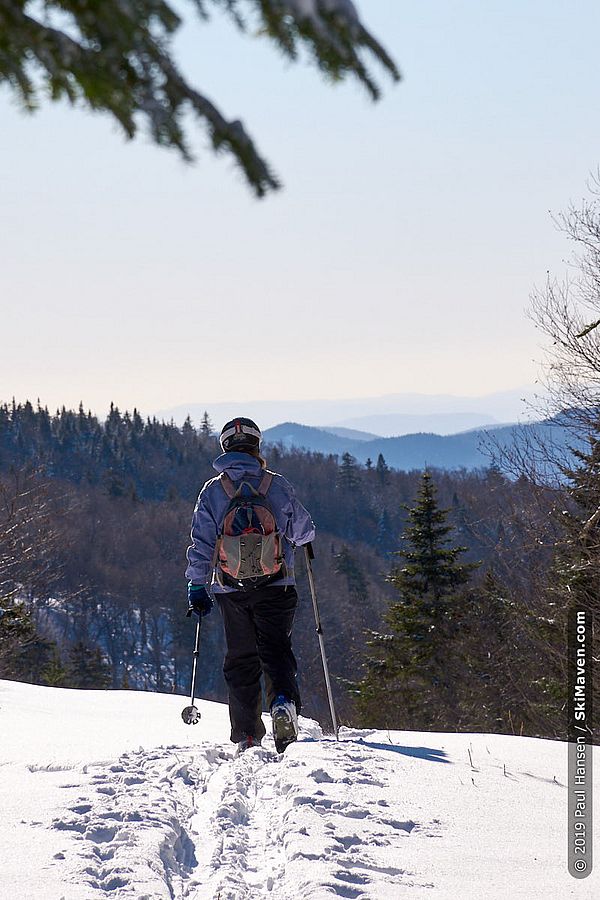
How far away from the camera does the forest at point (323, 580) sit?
814 inches

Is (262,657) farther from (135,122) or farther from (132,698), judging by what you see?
(135,122)

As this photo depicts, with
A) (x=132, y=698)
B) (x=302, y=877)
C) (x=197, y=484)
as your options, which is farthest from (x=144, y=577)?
(x=302, y=877)

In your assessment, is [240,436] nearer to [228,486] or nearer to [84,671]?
[228,486]

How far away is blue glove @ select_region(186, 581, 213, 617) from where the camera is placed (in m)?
5.78

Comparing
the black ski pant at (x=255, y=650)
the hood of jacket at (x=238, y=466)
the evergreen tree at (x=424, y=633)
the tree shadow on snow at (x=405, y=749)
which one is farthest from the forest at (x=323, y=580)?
the hood of jacket at (x=238, y=466)

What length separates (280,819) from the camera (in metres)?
3.93

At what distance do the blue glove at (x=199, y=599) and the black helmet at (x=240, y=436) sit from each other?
1.00m

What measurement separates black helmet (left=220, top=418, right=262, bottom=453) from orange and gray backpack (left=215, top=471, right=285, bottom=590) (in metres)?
0.25

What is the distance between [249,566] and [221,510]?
45cm

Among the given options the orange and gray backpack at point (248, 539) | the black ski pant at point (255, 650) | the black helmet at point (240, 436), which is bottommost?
the black ski pant at point (255, 650)

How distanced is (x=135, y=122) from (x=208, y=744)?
4726 millimetres

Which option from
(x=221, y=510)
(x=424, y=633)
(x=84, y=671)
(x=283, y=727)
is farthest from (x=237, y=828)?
(x=84, y=671)

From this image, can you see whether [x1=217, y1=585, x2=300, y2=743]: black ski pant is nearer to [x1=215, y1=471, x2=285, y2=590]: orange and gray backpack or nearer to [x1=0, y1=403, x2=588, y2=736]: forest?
[x1=215, y1=471, x2=285, y2=590]: orange and gray backpack

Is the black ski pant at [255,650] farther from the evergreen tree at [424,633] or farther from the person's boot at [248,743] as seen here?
the evergreen tree at [424,633]
